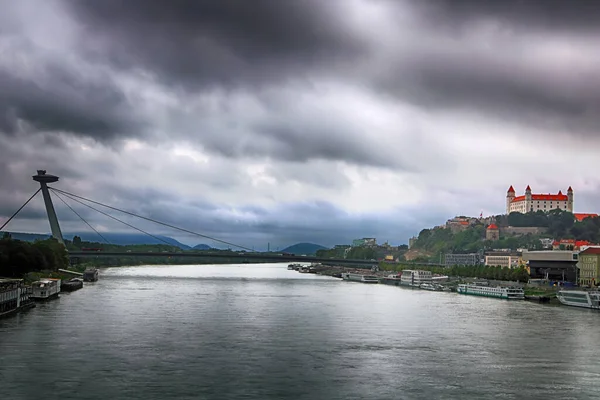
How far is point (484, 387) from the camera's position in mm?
22391

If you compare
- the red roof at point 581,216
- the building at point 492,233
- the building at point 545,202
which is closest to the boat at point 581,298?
the building at point 492,233

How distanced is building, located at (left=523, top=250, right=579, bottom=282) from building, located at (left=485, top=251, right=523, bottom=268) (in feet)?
80.9

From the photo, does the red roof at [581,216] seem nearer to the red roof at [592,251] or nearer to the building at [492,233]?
the building at [492,233]

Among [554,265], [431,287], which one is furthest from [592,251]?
[431,287]

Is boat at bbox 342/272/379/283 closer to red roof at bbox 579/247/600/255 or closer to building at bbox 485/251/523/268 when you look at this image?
building at bbox 485/251/523/268

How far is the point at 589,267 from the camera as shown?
8125 cm

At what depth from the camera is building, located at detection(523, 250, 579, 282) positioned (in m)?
84.7

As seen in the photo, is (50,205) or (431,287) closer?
(431,287)

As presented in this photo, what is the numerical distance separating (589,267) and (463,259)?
218ft

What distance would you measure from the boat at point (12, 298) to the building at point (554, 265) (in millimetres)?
61557

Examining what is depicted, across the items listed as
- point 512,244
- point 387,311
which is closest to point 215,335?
point 387,311

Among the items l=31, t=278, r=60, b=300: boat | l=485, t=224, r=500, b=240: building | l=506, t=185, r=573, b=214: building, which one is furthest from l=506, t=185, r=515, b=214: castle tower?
l=31, t=278, r=60, b=300: boat

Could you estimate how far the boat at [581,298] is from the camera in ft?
173

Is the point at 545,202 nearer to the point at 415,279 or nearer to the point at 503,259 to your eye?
the point at 503,259
